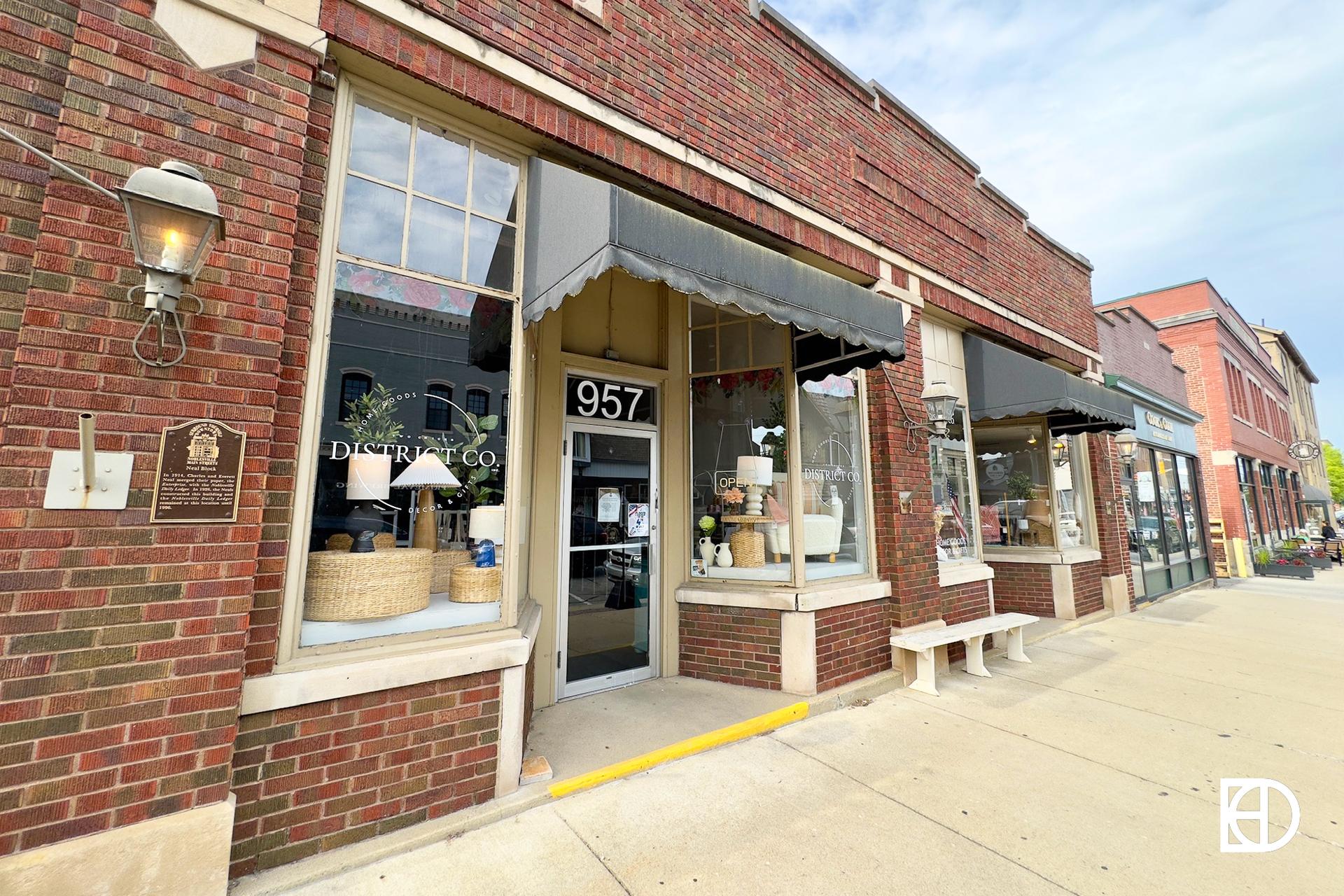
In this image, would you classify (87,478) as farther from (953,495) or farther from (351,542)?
(953,495)

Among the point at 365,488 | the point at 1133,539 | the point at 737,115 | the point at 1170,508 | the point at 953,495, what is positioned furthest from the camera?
the point at 1170,508

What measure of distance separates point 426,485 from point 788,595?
117 inches

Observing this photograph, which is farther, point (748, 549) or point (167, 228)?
point (748, 549)

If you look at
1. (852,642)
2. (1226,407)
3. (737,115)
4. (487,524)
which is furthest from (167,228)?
(1226,407)

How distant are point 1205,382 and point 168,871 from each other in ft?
74.5

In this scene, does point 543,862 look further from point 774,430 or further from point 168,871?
point 774,430

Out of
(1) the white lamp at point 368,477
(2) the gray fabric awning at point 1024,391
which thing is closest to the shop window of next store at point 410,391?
(1) the white lamp at point 368,477

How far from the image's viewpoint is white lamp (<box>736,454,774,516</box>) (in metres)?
5.06

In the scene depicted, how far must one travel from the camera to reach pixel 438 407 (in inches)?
122

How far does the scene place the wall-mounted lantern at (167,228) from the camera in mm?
2010

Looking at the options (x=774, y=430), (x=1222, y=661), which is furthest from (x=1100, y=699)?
(x=774, y=430)

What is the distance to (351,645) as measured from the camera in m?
2.69

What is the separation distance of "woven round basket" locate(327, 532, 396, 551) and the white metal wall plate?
804 mm

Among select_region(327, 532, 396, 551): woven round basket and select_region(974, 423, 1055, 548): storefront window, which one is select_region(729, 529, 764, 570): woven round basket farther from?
select_region(974, 423, 1055, 548): storefront window
